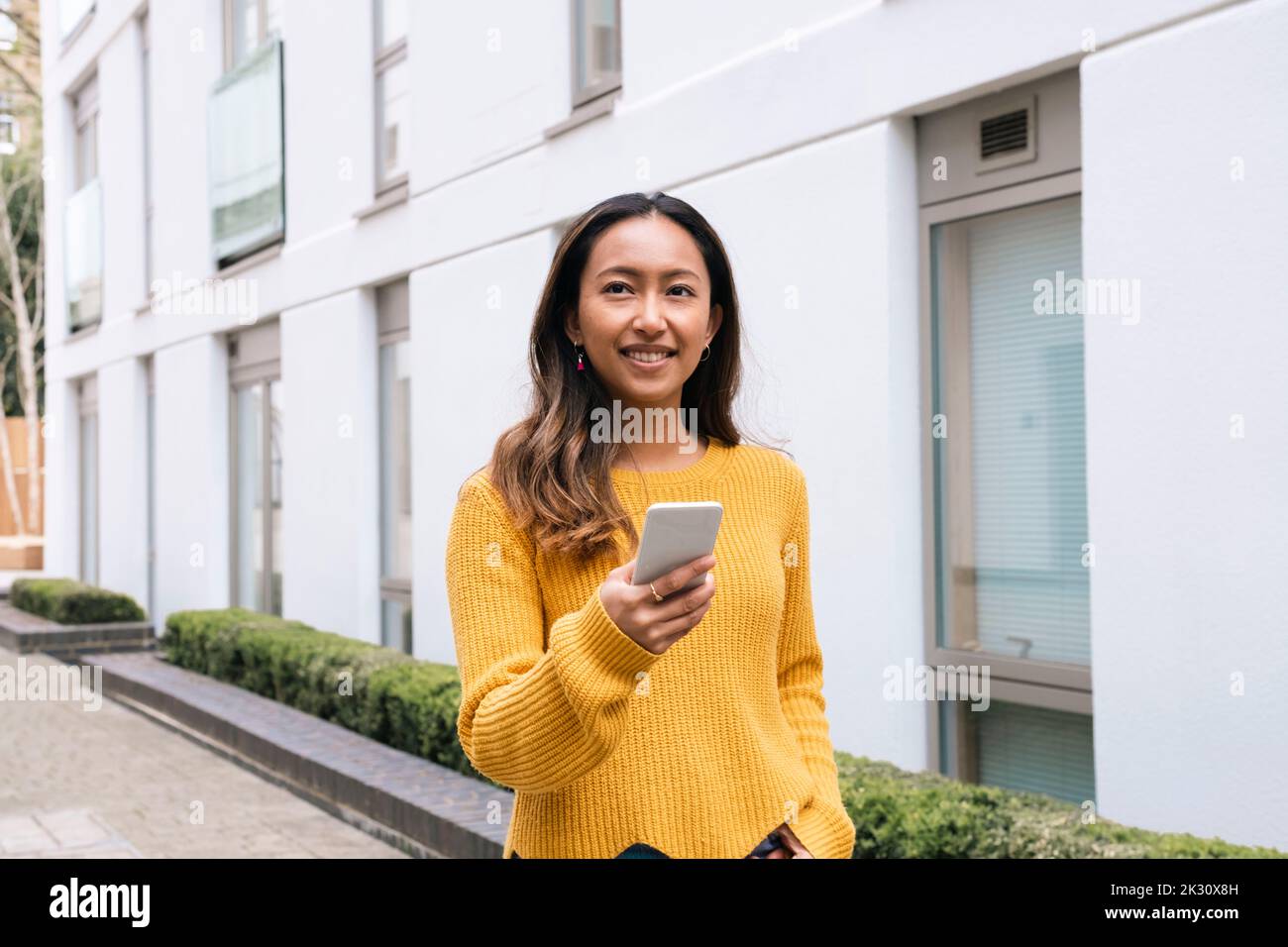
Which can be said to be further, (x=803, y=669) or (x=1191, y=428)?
(x=1191, y=428)

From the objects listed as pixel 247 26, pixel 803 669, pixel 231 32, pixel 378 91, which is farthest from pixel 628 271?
pixel 231 32

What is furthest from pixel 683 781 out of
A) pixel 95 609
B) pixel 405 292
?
pixel 95 609

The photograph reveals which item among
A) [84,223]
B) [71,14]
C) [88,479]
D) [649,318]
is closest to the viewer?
[649,318]

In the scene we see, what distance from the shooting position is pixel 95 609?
16812mm

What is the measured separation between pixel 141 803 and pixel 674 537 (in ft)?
25.9

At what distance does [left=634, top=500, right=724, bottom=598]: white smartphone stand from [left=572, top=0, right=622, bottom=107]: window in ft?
24.8

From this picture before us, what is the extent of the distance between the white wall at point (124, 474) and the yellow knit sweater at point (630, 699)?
1716 centimetres

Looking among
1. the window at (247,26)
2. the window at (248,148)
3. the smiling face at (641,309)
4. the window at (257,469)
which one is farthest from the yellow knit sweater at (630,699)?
the window at (247,26)

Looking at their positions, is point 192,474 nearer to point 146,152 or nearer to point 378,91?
point 146,152

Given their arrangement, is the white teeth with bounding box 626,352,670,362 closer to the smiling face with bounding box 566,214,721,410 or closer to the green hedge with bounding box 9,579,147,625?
the smiling face with bounding box 566,214,721,410

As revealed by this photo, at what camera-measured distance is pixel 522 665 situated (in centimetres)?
202

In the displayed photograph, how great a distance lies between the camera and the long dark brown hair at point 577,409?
6.86 ft

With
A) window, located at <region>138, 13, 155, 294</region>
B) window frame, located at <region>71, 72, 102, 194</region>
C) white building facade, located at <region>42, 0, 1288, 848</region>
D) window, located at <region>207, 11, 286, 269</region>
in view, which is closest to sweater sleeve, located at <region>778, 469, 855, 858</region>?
white building facade, located at <region>42, 0, 1288, 848</region>
